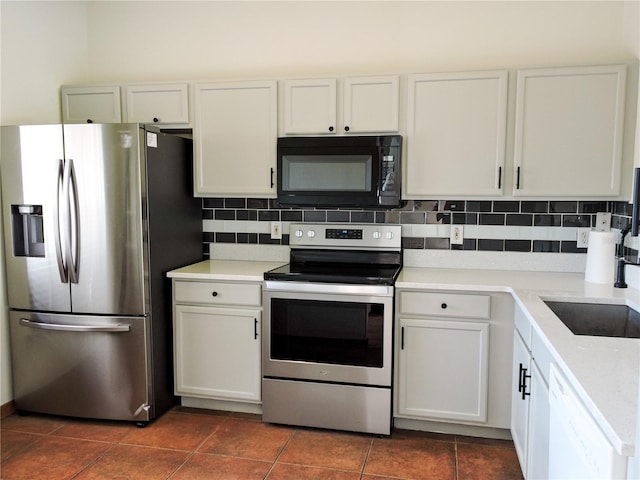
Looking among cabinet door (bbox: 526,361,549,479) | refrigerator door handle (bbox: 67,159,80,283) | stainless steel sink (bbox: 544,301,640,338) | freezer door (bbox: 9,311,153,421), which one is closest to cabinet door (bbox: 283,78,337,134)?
refrigerator door handle (bbox: 67,159,80,283)

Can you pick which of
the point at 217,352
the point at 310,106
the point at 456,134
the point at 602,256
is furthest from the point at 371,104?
the point at 217,352

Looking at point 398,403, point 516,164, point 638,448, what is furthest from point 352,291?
point 638,448

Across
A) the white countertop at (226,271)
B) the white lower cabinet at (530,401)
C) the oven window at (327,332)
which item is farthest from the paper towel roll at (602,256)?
the white countertop at (226,271)

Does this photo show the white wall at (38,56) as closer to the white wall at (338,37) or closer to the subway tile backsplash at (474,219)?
the white wall at (338,37)

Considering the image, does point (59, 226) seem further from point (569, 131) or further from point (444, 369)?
point (569, 131)

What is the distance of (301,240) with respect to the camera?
10.2 ft

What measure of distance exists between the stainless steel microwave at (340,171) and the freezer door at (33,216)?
1236mm

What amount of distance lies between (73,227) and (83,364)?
0.77 m

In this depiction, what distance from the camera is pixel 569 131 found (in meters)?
2.58

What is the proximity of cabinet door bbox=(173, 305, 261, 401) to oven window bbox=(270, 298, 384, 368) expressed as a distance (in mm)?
167

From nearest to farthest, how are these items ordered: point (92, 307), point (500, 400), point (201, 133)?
point (500, 400)
point (92, 307)
point (201, 133)

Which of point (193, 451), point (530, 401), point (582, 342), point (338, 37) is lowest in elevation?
point (193, 451)

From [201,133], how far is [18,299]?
1412 mm

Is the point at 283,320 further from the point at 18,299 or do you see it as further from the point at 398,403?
the point at 18,299
